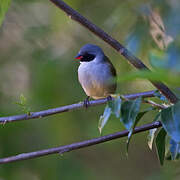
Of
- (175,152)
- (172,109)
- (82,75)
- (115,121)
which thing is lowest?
(115,121)

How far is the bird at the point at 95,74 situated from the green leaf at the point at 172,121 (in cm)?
221

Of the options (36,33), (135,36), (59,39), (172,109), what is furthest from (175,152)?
(59,39)

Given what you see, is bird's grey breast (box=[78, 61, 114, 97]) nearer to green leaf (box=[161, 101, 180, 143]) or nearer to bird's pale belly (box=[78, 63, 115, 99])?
bird's pale belly (box=[78, 63, 115, 99])

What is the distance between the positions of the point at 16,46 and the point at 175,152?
15.6 feet

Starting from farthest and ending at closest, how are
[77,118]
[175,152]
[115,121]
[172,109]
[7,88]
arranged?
[7,88] → [77,118] → [115,121] → [175,152] → [172,109]

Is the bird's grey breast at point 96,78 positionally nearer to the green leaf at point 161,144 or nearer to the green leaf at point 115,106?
the green leaf at point 161,144

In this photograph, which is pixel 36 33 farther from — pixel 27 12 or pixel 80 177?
pixel 80 177

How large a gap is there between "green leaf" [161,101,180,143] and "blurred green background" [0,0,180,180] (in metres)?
1.11

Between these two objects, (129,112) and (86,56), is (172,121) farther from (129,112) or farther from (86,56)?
(86,56)

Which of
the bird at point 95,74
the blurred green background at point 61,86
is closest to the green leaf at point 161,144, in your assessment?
the blurred green background at point 61,86

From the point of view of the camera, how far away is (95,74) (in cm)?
416

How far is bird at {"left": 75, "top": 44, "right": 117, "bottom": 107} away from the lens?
4137mm

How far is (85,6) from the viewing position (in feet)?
19.4

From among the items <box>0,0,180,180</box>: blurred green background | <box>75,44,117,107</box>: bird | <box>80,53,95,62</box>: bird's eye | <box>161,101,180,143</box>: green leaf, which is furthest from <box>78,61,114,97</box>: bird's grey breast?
<box>161,101,180,143</box>: green leaf
